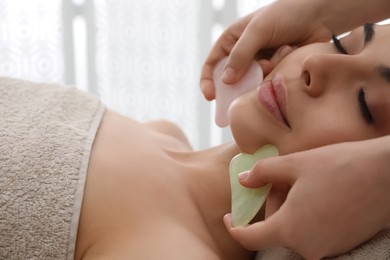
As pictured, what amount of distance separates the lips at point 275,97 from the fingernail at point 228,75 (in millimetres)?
126

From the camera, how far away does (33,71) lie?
84.7 inches

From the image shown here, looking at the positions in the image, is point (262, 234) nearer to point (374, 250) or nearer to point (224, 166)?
point (374, 250)

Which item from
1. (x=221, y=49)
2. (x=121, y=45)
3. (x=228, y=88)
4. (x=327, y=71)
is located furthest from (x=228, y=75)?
(x=121, y=45)

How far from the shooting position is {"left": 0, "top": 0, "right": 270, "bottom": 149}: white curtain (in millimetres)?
2102

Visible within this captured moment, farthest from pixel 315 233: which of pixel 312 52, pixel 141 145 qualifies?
pixel 141 145

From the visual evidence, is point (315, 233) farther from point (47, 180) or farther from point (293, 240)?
point (47, 180)

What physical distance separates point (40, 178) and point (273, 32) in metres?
0.55

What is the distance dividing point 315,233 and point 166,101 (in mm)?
Answer: 1460

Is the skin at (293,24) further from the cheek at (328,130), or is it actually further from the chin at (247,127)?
the cheek at (328,130)

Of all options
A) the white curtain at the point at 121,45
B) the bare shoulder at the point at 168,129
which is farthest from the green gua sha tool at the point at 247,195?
the white curtain at the point at 121,45

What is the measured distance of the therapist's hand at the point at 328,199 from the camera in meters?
0.77

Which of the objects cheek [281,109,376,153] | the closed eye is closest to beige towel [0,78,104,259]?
cheek [281,109,376,153]

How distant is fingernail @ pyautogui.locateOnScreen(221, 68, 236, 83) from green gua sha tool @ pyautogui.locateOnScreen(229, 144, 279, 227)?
198mm

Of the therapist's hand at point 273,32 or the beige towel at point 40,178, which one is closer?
the beige towel at point 40,178
